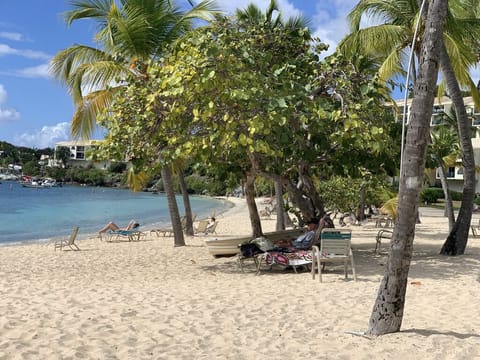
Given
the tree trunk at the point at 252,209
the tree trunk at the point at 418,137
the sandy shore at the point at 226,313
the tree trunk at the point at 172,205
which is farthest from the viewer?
the tree trunk at the point at 172,205

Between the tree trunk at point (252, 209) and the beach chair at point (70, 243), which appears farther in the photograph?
the beach chair at point (70, 243)

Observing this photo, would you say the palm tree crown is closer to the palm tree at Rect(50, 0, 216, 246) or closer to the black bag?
the palm tree at Rect(50, 0, 216, 246)

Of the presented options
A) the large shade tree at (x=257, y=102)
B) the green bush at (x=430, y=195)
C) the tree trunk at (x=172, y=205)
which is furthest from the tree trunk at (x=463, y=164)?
the green bush at (x=430, y=195)

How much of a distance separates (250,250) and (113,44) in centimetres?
756

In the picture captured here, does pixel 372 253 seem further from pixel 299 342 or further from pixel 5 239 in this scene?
pixel 5 239

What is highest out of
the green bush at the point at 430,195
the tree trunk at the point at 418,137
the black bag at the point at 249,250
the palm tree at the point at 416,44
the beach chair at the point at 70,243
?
the palm tree at the point at 416,44

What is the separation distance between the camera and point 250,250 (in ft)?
33.7

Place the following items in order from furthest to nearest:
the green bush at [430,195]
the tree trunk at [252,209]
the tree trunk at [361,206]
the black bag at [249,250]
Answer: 1. the green bush at [430,195]
2. the tree trunk at [361,206]
3. the tree trunk at [252,209]
4. the black bag at [249,250]

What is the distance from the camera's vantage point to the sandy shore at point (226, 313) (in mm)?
4910

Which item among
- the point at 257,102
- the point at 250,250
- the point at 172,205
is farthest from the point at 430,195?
the point at 257,102

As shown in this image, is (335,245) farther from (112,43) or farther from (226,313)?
(112,43)

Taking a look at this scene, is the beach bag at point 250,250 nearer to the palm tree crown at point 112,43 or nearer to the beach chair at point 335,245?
the beach chair at point 335,245

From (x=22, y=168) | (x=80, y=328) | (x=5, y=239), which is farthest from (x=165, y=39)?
(x=22, y=168)

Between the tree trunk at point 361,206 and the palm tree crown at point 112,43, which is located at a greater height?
the palm tree crown at point 112,43
